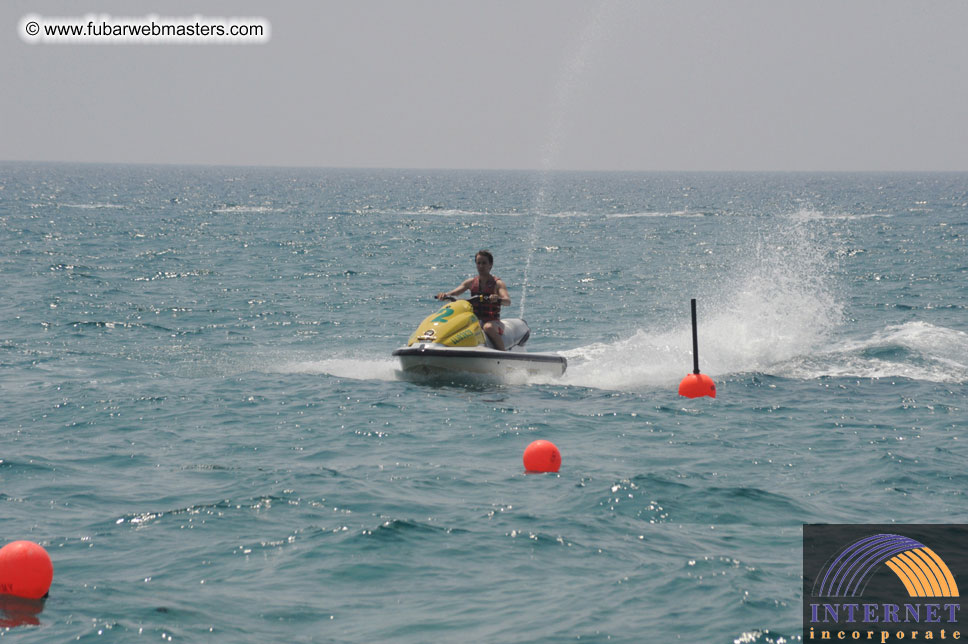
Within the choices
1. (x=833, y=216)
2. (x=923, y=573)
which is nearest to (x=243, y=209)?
(x=833, y=216)

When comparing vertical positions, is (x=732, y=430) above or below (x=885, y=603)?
above

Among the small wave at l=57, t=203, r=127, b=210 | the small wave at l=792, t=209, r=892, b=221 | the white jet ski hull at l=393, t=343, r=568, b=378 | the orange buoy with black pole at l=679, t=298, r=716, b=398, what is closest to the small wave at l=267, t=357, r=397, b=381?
the white jet ski hull at l=393, t=343, r=568, b=378

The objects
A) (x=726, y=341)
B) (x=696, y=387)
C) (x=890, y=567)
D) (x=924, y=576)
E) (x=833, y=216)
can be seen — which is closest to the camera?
(x=924, y=576)

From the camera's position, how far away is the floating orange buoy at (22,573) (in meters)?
7.09

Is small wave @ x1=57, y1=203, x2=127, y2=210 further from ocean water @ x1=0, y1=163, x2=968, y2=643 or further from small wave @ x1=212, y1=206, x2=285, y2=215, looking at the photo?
ocean water @ x1=0, y1=163, x2=968, y2=643

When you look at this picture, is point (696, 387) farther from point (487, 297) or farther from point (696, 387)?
point (487, 297)

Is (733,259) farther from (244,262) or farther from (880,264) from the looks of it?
(244,262)

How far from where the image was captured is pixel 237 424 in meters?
12.4

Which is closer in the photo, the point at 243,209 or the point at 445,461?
the point at 445,461

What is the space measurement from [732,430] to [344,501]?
201 inches

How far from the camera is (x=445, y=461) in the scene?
10766 mm

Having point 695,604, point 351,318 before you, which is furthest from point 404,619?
point 351,318

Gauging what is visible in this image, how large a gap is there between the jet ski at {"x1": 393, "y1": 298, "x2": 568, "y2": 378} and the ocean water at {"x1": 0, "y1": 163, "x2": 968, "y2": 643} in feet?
1.11

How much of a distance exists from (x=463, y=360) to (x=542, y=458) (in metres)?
4.22
